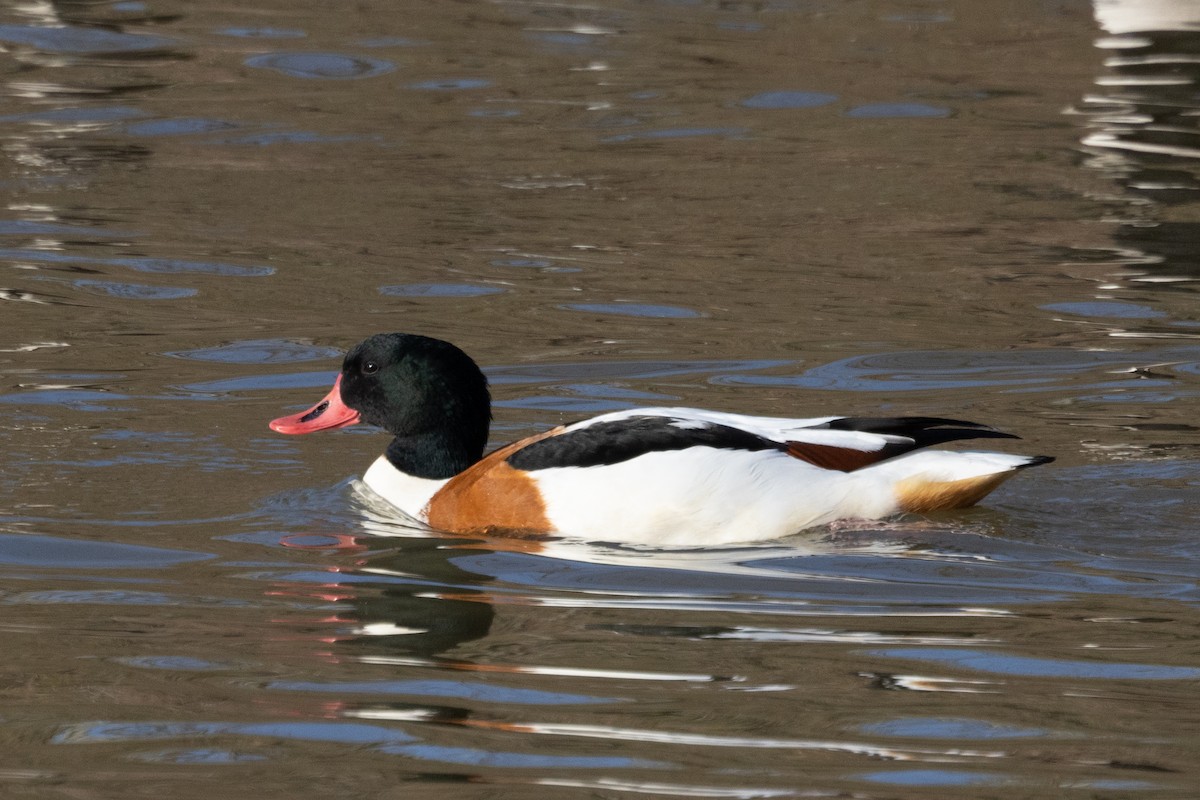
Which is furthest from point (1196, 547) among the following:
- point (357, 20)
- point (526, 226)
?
point (357, 20)

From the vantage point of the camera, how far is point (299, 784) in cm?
450

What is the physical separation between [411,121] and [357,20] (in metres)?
2.68

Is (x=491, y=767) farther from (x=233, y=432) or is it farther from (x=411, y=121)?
(x=411, y=121)

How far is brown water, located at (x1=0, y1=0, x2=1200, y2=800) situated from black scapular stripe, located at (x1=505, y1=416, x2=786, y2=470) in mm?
383

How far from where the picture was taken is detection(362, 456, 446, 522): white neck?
24.5 feet

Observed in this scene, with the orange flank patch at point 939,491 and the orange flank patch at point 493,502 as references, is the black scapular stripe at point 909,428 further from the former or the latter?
the orange flank patch at point 493,502

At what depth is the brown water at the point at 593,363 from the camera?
4.87m

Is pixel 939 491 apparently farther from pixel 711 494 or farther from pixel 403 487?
pixel 403 487

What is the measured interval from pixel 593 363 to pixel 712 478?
8.81 ft

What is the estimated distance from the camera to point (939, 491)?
23.0 ft

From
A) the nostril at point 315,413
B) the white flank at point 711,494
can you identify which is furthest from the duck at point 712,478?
the nostril at point 315,413

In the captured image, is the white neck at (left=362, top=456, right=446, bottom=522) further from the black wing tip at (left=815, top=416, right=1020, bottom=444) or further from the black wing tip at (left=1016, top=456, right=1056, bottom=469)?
the black wing tip at (left=1016, top=456, right=1056, bottom=469)

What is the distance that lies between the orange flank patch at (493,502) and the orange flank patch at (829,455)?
3.06 ft

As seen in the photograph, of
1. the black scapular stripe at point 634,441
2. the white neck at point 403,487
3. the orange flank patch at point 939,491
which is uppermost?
the black scapular stripe at point 634,441
